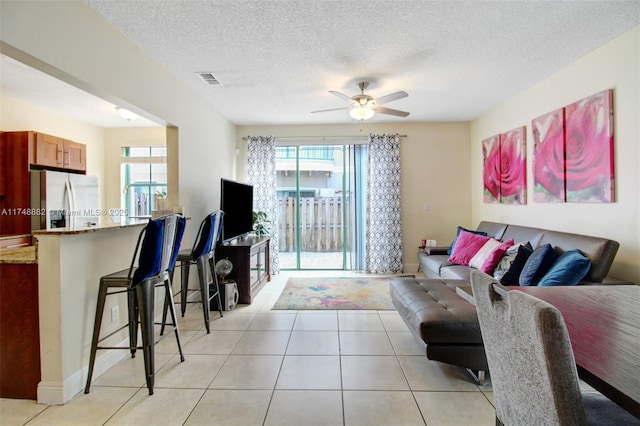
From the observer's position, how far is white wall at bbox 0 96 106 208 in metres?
3.96

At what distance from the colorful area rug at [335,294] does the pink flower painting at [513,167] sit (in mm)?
1963

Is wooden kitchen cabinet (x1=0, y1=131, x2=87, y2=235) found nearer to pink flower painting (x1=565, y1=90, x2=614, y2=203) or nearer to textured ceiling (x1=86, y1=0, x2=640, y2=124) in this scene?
textured ceiling (x1=86, y1=0, x2=640, y2=124)

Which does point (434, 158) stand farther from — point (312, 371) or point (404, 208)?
point (312, 371)

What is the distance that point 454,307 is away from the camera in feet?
7.46

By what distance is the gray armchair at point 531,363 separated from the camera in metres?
0.73

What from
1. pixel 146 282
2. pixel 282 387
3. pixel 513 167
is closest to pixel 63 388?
pixel 146 282

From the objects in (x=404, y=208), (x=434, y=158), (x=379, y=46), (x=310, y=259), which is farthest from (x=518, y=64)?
(x=310, y=259)

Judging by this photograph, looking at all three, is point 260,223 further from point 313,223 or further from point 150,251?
point 150,251

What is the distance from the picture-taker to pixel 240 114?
15.3 ft

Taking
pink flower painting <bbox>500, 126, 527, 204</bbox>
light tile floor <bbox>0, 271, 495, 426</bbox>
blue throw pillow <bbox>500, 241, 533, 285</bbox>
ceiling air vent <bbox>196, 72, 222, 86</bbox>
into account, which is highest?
ceiling air vent <bbox>196, 72, 222, 86</bbox>

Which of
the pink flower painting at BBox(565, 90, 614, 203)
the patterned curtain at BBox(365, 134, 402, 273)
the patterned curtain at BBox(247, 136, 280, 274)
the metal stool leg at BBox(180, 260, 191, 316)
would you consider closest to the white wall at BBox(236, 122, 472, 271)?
the patterned curtain at BBox(365, 134, 402, 273)

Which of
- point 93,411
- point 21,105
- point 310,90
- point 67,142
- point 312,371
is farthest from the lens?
point 67,142

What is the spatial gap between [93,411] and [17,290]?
2.91ft

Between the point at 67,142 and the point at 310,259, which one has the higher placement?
the point at 67,142
